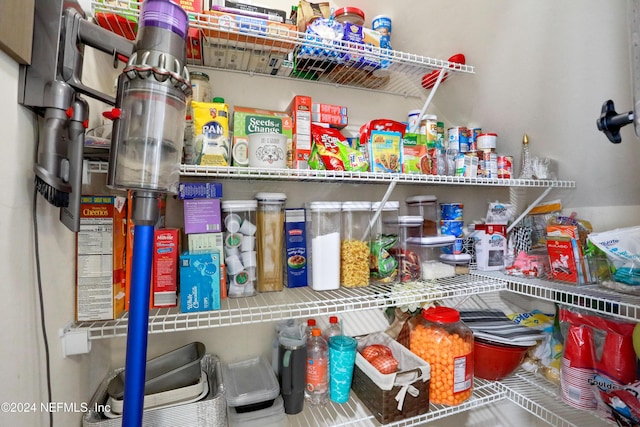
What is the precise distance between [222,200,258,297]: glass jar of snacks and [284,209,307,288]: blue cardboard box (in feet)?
0.38

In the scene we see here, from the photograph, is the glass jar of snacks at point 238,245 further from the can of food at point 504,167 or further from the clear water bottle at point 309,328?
the can of food at point 504,167

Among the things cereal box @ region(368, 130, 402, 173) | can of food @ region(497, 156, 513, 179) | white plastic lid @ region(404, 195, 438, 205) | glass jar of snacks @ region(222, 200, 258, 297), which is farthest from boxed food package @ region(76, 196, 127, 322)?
can of food @ region(497, 156, 513, 179)

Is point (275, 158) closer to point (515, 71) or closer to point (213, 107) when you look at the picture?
point (213, 107)

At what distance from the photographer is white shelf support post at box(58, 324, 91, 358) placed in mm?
708

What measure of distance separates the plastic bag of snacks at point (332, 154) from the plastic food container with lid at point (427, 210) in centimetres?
33

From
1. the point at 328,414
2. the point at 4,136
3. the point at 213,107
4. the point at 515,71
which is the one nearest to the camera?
the point at 4,136

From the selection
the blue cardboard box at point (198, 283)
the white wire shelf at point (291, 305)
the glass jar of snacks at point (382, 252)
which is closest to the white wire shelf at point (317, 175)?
the glass jar of snacks at point (382, 252)

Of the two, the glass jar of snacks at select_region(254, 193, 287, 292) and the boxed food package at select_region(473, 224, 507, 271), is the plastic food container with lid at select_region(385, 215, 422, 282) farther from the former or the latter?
the glass jar of snacks at select_region(254, 193, 287, 292)

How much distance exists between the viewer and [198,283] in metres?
0.84

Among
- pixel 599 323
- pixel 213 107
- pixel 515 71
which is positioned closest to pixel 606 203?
pixel 599 323

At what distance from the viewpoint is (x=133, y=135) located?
2.00 feet

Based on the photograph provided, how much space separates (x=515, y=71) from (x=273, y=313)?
1285 millimetres

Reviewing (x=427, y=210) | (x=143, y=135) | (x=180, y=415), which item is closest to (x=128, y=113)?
(x=143, y=135)

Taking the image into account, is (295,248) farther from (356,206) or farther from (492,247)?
(492,247)
